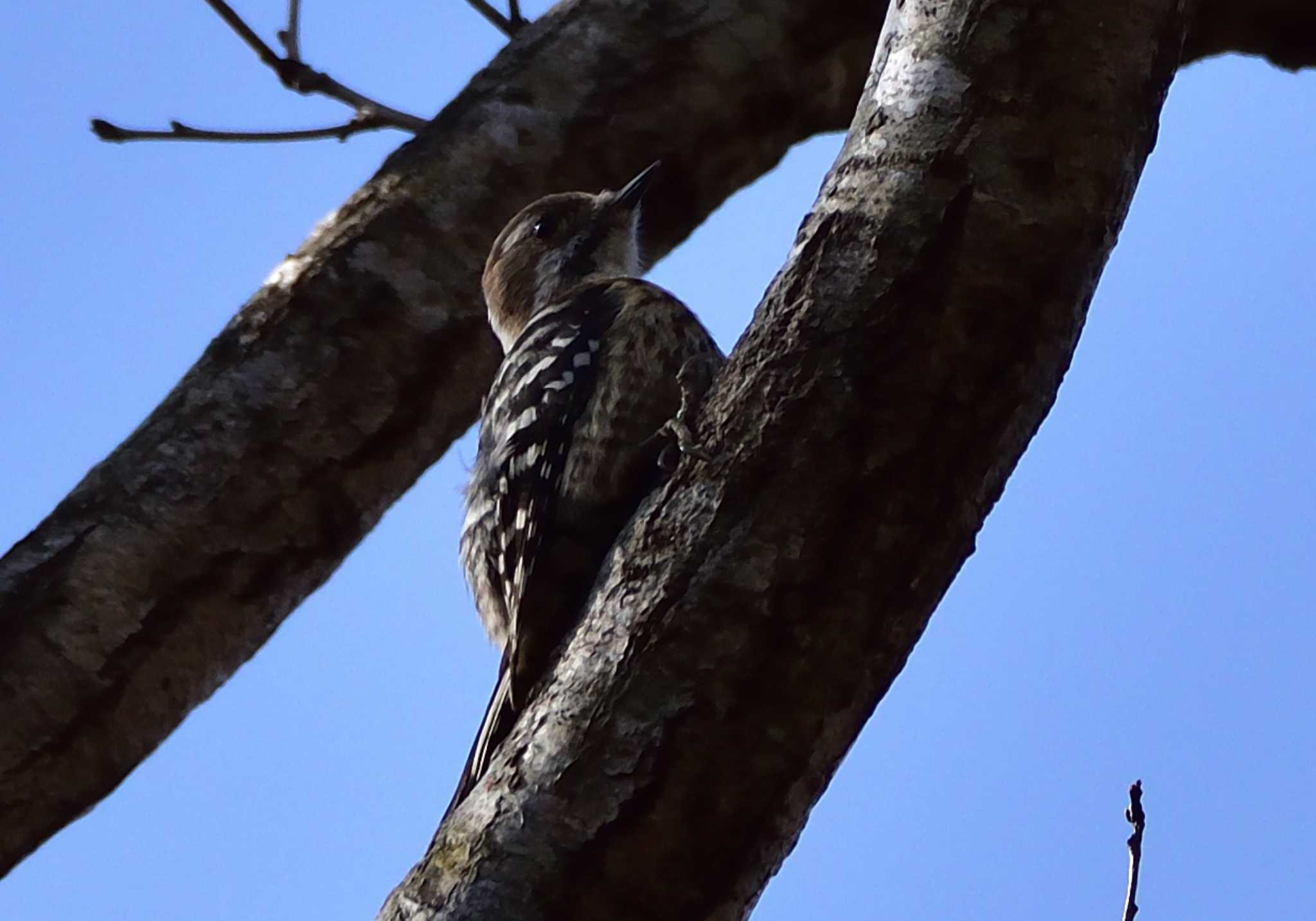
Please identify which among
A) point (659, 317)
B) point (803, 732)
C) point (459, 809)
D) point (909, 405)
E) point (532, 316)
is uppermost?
point (532, 316)

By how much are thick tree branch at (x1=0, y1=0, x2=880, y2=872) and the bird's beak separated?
4cm

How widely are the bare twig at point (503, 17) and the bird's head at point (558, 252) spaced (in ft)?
1.77

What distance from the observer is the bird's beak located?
4.05m

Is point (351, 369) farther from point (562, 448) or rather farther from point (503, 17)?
point (503, 17)

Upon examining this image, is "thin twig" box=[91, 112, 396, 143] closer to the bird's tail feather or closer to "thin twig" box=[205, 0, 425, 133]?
"thin twig" box=[205, 0, 425, 133]

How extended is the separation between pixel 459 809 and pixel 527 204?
2124 millimetres

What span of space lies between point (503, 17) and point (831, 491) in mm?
2923

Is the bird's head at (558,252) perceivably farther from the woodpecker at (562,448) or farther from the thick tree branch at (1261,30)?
the thick tree branch at (1261,30)

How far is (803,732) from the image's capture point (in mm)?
1929

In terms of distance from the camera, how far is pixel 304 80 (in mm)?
4242

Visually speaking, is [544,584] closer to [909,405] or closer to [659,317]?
[659,317]

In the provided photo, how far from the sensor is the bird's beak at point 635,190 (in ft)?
13.3

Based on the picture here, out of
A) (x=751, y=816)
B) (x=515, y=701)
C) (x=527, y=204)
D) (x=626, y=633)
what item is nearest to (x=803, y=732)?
(x=751, y=816)

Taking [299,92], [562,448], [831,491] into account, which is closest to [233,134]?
[299,92]
